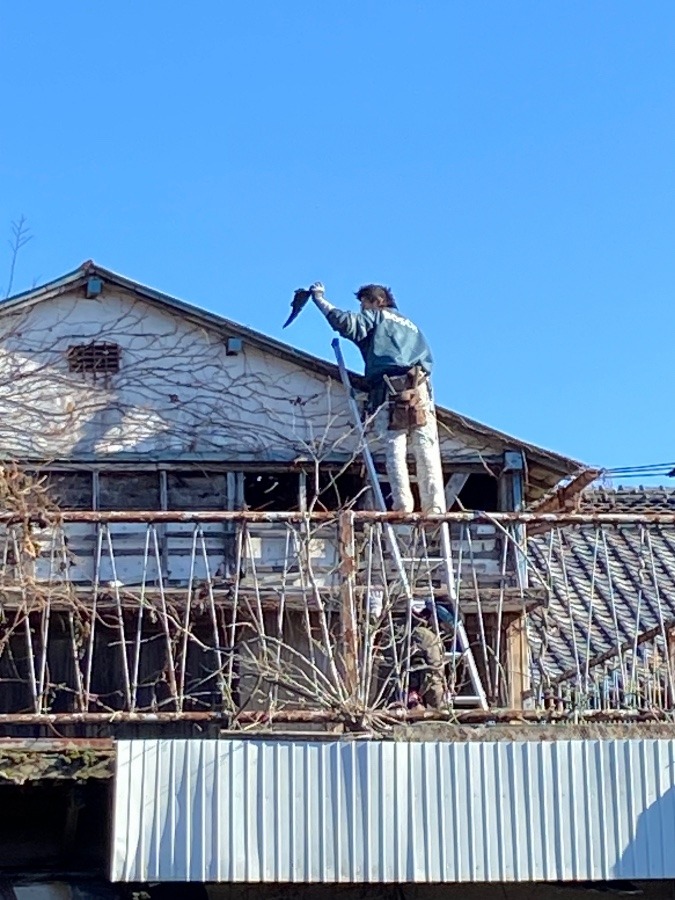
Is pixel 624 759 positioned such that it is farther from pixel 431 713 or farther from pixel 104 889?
pixel 104 889

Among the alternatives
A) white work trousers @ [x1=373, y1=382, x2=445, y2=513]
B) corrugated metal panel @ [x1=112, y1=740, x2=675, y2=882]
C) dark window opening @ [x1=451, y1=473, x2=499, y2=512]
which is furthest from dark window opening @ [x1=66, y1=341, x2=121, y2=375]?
corrugated metal panel @ [x1=112, y1=740, x2=675, y2=882]

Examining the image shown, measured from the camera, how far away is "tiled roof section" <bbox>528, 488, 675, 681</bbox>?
46.2 feet

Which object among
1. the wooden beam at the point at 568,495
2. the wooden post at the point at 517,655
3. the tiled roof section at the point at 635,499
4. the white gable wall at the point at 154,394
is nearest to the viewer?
the wooden post at the point at 517,655

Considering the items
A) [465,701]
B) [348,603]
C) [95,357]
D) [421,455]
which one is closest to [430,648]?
[465,701]

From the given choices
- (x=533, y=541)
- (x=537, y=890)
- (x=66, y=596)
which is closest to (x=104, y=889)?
(x=66, y=596)

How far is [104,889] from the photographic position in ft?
27.9

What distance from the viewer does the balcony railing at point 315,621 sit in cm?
829

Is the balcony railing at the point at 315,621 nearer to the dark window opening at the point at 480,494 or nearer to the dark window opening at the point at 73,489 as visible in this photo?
the dark window opening at the point at 73,489

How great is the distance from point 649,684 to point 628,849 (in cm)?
153

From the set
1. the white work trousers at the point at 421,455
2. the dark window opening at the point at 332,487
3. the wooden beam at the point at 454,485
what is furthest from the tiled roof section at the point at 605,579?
the dark window opening at the point at 332,487

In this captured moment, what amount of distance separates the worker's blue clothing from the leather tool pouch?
0.24 ft

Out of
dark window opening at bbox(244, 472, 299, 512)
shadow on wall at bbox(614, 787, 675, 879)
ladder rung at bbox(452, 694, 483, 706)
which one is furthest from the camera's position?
dark window opening at bbox(244, 472, 299, 512)

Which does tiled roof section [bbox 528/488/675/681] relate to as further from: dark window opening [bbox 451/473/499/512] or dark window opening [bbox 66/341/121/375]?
dark window opening [bbox 66/341/121/375]

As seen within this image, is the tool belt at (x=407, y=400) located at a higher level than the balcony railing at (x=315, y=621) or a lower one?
higher
